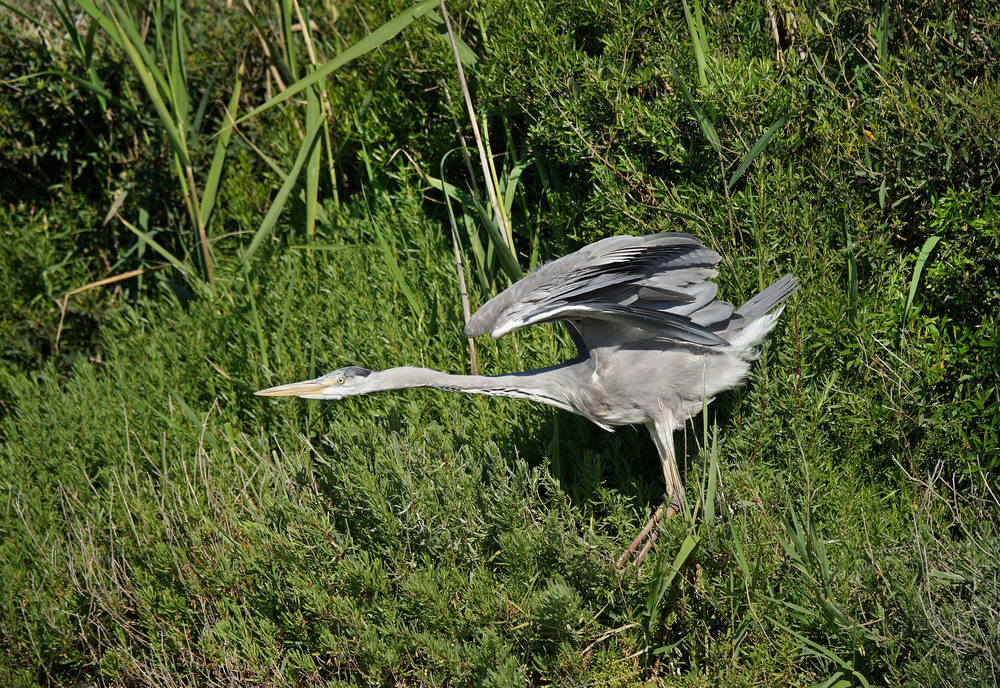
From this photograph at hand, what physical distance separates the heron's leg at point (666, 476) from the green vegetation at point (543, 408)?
7cm

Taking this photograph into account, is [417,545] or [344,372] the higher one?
[344,372]

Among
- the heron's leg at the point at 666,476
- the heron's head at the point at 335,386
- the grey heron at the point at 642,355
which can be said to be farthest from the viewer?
the heron's head at the point at 335,386

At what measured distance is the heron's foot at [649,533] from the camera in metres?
3.06

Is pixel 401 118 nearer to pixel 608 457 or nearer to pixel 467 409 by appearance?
pixel 467 409

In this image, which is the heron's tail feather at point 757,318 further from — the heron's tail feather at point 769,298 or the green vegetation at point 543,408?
the green vegetation at point 543,408

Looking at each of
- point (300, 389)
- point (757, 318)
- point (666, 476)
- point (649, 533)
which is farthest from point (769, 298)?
point (300, 389)

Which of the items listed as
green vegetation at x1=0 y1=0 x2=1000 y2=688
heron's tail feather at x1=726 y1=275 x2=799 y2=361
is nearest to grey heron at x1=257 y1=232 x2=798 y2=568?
heron's tail feather at x1=726 y1=275 x2=799 y2=361

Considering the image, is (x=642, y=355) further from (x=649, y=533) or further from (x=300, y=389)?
(x=300, y=389)

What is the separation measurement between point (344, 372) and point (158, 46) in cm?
240

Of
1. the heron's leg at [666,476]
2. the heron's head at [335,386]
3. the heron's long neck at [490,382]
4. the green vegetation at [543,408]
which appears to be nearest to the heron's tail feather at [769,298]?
the green vegetation at [543,408]

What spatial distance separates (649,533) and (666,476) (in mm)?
269

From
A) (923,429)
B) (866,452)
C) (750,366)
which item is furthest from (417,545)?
(923,429)

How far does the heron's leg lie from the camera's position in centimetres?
319

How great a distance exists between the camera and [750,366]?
3326 mm
